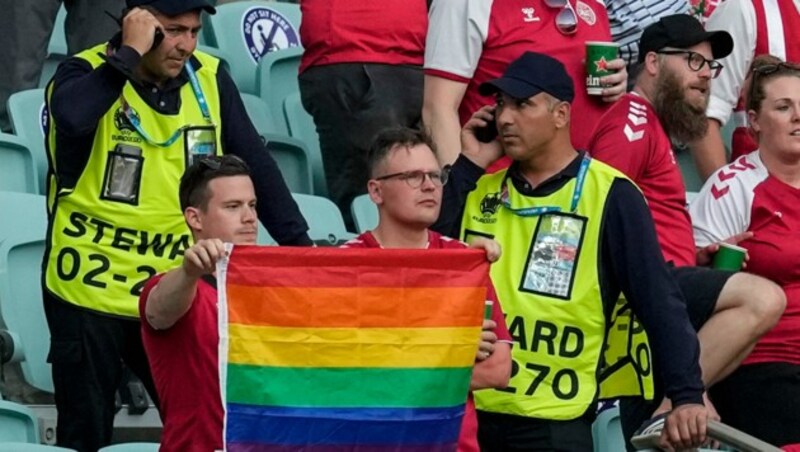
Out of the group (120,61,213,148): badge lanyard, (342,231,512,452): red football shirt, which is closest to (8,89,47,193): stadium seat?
(120,61,213,148): badge lanyard

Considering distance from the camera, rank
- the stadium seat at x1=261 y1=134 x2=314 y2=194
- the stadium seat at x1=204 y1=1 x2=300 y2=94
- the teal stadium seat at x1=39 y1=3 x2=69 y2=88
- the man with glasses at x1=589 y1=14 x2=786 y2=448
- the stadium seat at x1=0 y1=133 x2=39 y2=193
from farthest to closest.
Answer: the stadium seat at x1=204 y1=1 x2=300 y2=94, the teal stadium seat at x1=39 y1=3 x2=69 y2=88, the stadium seat at x1=261 y1=134 x2=314 y2=194, the stadium seat at x1=0 y1=133 x2=39 y2=193, the man with glasses at x1=589 y1=14 x2=786 y2=448

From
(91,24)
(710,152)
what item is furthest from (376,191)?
(710,152)

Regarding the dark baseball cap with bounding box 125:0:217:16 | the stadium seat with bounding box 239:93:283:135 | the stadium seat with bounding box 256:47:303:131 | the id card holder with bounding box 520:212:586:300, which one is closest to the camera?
the id card holder with bounding box 520:212:586:300

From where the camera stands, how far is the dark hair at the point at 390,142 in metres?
5.76

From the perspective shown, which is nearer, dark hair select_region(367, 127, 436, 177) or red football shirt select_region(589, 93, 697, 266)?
dark hair select_region(367, 127, 436, 177)

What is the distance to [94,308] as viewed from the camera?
6344 mm

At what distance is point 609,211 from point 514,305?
367 millimetres

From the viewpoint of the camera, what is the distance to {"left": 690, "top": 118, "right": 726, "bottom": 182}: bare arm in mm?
8125

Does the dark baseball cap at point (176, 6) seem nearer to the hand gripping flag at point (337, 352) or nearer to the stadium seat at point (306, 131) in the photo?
the hand gripping flag at point (337, 352)

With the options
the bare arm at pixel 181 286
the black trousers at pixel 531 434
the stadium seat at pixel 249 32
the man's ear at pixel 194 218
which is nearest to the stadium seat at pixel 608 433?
the black trousers at pixel 531 434

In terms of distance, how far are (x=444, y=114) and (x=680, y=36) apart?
2.74ft

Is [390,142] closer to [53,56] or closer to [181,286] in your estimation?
[181,286]

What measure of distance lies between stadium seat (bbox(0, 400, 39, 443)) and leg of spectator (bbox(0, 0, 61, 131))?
7.40 feet

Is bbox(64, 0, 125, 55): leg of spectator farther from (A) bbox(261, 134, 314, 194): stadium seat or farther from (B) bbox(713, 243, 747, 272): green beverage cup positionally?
(B) bbox(713, 243, 747, 272): green beverage cup
